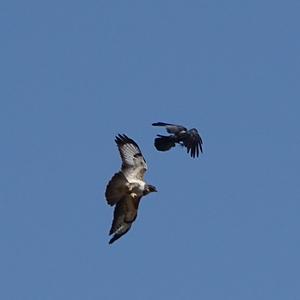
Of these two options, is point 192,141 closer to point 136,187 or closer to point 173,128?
point 173,128

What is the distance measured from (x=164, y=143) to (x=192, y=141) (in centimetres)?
80

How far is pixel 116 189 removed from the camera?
25.5 m

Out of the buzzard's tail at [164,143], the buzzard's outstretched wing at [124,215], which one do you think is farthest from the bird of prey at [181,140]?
the buzzard's outstretched wing at [124,215]

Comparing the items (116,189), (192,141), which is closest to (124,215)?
(116,189)

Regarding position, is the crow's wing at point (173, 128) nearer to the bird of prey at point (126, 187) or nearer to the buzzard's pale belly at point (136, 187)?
the bird of prey at point (126, 187)

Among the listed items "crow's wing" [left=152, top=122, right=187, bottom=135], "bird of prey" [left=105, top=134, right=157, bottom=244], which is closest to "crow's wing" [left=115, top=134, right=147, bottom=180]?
"bird of prey" [left=105, top=134, right=157, bottom=244]

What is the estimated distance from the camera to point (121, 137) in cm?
2688

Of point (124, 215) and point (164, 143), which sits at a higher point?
point (164, 143)

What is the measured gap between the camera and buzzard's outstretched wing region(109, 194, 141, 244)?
26141 mm

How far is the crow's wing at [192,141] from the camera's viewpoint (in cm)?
2650

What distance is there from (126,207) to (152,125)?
2555 mm

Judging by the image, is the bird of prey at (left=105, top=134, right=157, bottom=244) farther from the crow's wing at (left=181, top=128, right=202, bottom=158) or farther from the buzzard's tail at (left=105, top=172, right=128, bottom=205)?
the crow's wing at (left=181, top=128, right=202, bottom=158)

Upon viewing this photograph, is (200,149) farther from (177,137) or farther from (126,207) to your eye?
(126,207)

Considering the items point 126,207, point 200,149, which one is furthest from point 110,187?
point 200,149
